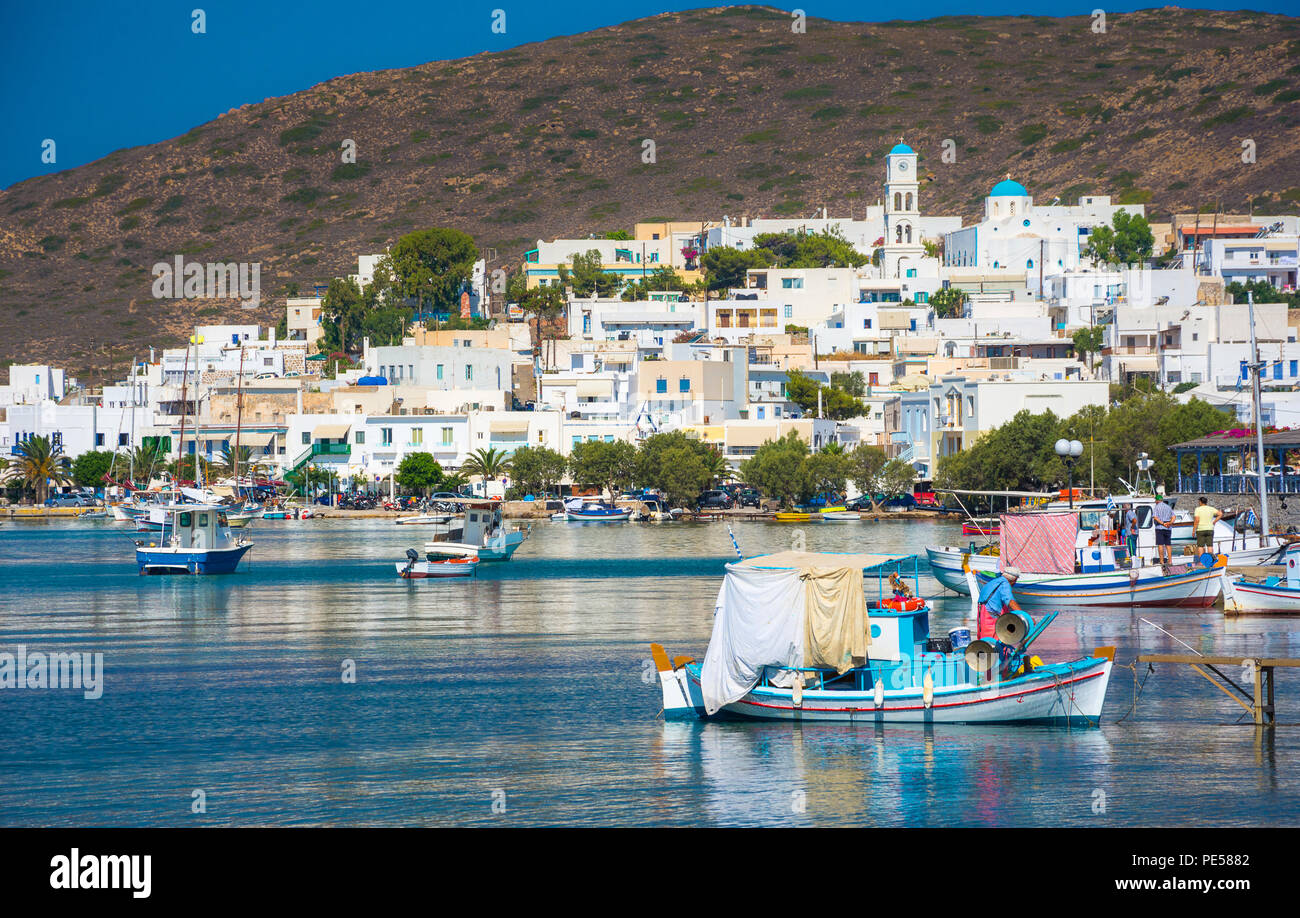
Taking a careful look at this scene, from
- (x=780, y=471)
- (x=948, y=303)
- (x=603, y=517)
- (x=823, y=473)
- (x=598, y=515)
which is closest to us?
(x=823, y=473)

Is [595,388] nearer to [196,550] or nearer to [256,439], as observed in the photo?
[256,439]

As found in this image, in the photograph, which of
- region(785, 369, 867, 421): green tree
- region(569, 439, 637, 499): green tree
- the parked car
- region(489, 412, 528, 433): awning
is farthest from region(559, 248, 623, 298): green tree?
the parked car

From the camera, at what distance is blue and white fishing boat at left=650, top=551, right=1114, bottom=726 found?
84.0ft

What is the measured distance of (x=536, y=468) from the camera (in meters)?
109

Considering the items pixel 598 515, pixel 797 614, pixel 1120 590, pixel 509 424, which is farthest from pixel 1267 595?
pixel 509 424

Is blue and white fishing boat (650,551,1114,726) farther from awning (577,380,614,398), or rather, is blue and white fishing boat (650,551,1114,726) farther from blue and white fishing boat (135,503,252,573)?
awning (577,380,614,398)

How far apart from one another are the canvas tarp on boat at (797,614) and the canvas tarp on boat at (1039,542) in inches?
824

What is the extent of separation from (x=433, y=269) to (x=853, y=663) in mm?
147398

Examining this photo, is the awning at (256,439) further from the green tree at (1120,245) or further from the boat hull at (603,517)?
the green tree at (1120,245)

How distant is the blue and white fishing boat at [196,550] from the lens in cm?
6462

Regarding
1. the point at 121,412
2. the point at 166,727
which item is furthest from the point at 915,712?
the point at 121,412

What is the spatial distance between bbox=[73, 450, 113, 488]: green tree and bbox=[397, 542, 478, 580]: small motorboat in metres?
61.4
